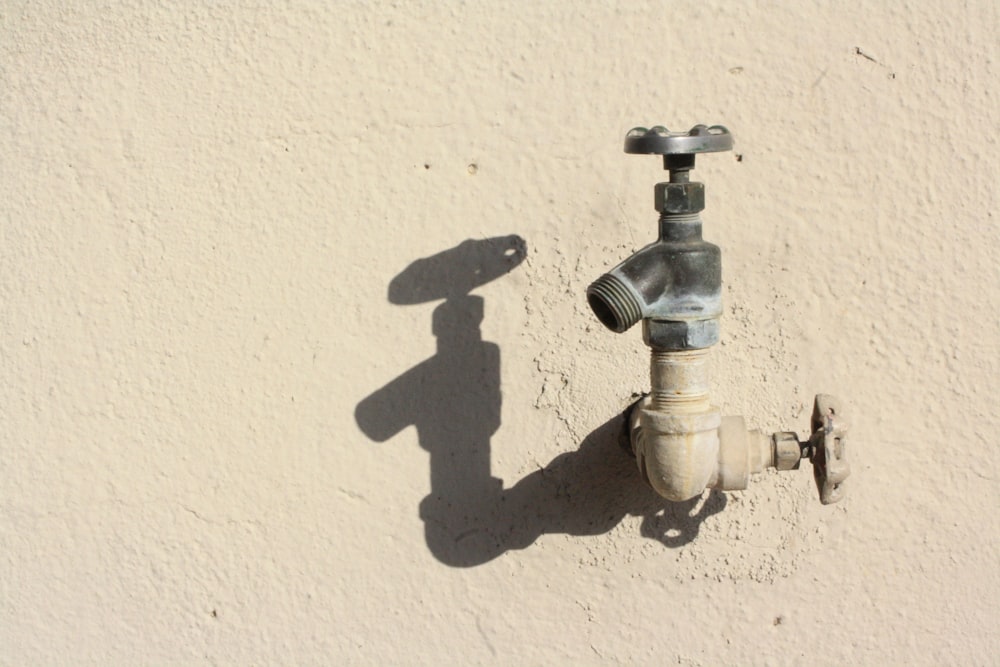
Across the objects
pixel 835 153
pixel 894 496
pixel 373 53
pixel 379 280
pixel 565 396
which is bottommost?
pixel 894 496

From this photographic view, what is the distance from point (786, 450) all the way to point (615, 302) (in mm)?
240

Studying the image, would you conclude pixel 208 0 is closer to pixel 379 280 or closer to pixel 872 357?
pixel 379 280

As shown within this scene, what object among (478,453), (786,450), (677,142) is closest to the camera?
(677,142)

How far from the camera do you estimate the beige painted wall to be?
0.97 metres

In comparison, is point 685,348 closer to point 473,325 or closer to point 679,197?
point 679,197

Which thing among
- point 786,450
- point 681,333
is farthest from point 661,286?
point 786,450

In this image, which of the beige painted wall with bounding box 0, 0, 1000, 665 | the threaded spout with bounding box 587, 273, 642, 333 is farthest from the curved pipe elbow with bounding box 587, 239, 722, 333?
the beige painted wall with bounding box 0, 0, 1000, 665

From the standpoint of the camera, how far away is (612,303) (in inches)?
32.8

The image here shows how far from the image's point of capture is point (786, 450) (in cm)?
93

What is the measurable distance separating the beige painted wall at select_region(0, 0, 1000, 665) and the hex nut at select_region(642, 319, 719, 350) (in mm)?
131

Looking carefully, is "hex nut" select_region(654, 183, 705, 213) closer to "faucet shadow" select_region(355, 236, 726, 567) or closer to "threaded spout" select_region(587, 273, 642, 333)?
"threaded spout" select_region(587, 273, 642, 333)

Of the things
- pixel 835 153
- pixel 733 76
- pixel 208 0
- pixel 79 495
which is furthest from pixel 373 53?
pixel 79 495

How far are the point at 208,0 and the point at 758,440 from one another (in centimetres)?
70

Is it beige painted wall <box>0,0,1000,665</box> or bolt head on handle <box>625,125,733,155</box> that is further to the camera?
beige painted wall <box>0,0,1000,665</box>
